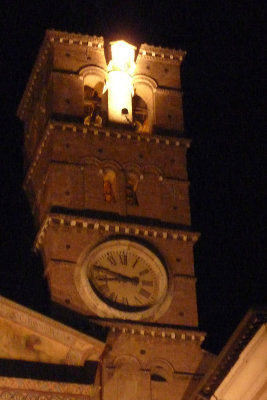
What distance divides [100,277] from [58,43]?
23.2 feet

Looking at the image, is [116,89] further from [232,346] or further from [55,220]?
[232,346]

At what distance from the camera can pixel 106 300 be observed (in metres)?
33.3

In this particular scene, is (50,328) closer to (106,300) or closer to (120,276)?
(106,300)

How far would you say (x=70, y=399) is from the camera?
3033 centimetres

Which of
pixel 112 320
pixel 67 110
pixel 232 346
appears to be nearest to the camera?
pixel 232 346

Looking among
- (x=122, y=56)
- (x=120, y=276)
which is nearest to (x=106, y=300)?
(x=120, y=276)

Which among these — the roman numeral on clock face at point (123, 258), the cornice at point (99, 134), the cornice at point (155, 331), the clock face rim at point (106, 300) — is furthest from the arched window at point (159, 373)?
the cornice at point (99, 134)

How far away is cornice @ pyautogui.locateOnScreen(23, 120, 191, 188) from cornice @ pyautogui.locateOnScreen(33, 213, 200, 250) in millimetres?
2653

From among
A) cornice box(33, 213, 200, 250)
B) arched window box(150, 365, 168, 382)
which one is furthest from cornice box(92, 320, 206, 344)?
cornice box(33, 213, 200, 250)

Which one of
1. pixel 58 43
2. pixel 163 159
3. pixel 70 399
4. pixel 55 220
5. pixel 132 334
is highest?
pixel 58 43

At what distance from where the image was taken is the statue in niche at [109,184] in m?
35.4

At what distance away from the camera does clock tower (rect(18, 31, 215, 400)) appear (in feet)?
108

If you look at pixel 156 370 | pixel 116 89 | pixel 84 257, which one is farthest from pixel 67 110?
pixel 156 370

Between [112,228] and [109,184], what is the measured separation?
6.34ft
